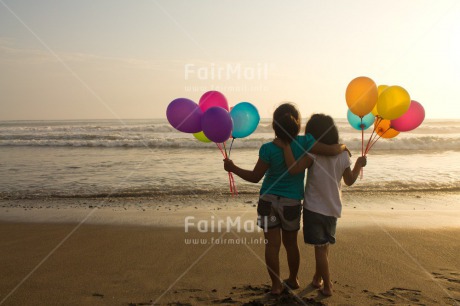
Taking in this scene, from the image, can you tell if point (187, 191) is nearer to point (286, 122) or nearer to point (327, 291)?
point (327, 291)

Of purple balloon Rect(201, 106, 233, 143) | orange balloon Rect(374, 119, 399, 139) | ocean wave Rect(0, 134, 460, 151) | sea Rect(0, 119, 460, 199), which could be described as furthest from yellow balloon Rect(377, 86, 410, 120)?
ocean wave Rect(0, 134, 460, 151)

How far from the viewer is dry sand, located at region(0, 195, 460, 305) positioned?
11.7 ft

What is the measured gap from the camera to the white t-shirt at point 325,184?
351 cm

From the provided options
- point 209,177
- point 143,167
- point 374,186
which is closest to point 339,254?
point 374,186

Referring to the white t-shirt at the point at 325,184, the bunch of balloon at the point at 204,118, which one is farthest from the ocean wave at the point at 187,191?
the white t-shirt at the point at 325,184

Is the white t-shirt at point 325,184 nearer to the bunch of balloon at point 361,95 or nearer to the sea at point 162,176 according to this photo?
the bunch of balloon at point 361,95

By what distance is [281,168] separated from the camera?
3.45 m

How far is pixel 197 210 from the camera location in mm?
6918

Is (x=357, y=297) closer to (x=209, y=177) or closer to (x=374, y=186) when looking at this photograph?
(x=374, y=186)

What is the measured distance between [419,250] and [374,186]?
426cm

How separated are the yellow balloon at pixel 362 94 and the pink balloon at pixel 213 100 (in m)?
1.23

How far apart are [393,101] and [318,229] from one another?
150cm

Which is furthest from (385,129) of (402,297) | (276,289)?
(276,289)

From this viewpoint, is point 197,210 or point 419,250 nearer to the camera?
point 419,250
